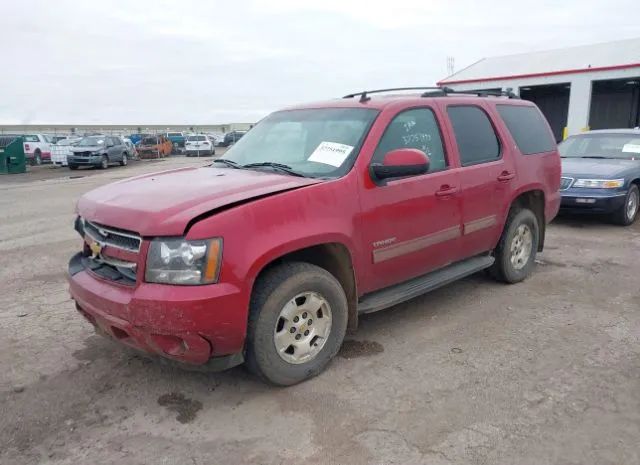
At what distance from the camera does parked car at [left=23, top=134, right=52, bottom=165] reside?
29328mm

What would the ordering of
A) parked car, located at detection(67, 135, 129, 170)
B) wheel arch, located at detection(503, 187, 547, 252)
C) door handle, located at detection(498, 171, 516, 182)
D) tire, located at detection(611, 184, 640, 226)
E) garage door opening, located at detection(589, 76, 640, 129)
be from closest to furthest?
1. door handle, located at detection(498, 171, 516, 182)
2. wheel arch, located at detection(503, 187, 547, 252)
3. tire, located at detection(611, 184, 640, 226)
4. parked car, located at detection(67, 135, 129, 170)
5. garage door opening, located at detection(589, 76, 640, 129)

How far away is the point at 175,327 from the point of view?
2.96m

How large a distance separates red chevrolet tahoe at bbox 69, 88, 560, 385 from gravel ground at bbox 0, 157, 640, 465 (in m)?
0.38

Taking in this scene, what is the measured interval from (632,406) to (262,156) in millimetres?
3155

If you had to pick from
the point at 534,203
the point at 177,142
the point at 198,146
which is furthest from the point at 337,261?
the point at 177,142

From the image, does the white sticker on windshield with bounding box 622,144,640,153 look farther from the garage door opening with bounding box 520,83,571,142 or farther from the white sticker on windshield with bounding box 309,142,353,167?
the garage door opening with bounding box 520,83,571,142

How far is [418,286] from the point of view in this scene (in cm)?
427

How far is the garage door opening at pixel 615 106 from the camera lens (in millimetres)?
29014

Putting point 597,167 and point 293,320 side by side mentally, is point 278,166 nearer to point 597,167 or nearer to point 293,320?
point 293,320

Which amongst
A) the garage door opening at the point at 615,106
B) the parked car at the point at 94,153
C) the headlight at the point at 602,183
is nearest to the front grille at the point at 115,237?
the headlight at the point at 602,183

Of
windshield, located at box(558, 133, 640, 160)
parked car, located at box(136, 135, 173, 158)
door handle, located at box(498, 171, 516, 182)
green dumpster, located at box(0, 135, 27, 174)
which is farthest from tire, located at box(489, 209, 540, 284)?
parked car, located at box(136, 135, 173, 158)

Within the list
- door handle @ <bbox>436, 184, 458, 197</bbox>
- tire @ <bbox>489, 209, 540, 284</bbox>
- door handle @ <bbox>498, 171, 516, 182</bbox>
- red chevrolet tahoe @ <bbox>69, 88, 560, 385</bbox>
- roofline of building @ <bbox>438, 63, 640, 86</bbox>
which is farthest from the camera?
roofline of building @ <bbox>438, 63, 640, 86</bbox>

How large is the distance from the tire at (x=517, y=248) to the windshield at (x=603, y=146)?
4.94m

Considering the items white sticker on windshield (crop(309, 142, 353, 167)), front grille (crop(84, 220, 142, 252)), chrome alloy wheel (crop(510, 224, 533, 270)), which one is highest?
white sticker on windshield (crop(309, 142, 353, 167))
